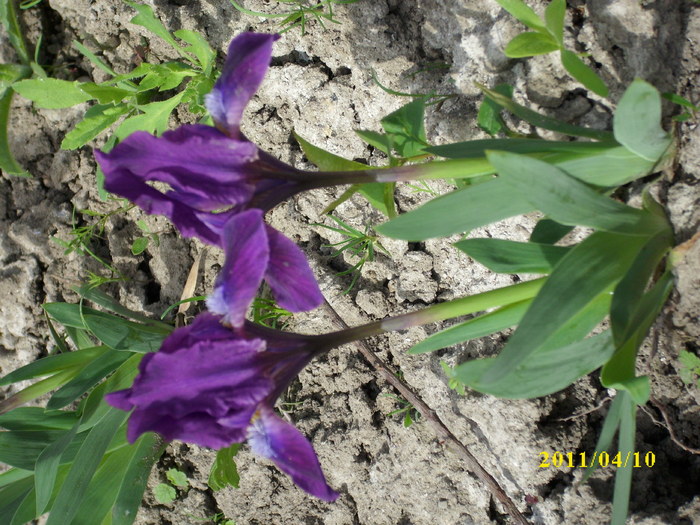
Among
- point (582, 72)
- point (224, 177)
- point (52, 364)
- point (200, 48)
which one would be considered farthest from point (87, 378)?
point (582, 72)

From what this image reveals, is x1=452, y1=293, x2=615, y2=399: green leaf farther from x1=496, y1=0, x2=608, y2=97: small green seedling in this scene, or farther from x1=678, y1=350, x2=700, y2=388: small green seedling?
x1=496, y1=0, x2=608, y2=97: small green seedling

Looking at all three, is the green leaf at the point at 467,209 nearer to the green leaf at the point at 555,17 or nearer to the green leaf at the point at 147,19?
the green leaf at the point at 555,17

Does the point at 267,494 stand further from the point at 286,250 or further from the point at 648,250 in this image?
the point at 648,250

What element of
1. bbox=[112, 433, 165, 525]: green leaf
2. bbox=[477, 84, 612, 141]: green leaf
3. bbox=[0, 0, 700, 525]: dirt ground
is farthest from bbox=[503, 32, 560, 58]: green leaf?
bbox=[112, 433, 165, 525]: green leaf

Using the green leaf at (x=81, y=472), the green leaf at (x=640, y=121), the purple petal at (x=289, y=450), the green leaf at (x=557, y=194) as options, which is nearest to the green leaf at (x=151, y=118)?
the green leaf at (x=81, y=472)

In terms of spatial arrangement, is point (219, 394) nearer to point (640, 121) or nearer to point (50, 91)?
point (640, 121)

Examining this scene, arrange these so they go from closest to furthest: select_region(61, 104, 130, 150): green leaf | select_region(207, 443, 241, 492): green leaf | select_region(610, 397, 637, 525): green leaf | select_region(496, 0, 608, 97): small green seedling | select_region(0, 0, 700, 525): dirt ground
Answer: select_region(610, 397, 637, 525): green leaf
select_region(496, 0, 608, 97): small green seedling
select_region(0, 0, 700, 525): dirt ground
select_region(207, 443, 241, 492): green leaf
select_region(61, 104, 130, 150): green leaf

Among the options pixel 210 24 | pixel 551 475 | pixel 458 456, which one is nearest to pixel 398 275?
pixel 458 456
